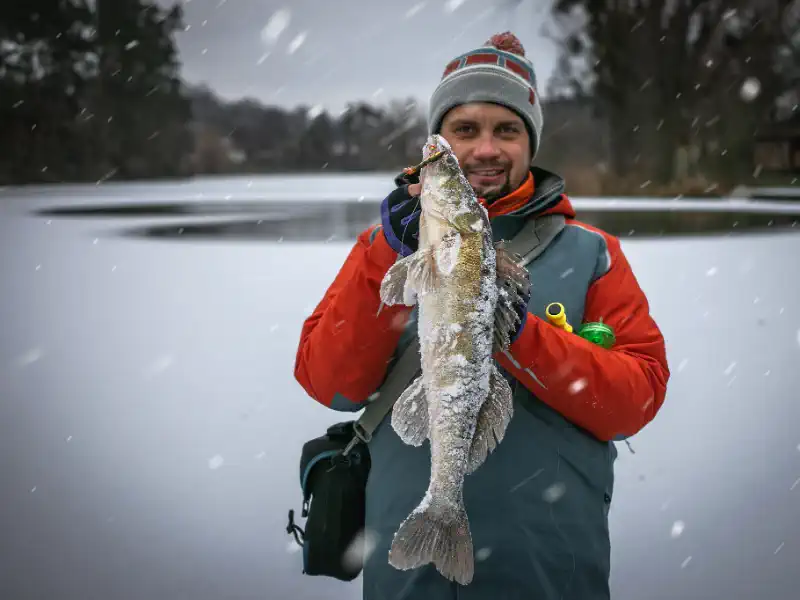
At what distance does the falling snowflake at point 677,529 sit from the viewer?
359cm

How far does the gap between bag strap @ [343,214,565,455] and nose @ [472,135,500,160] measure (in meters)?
0.27

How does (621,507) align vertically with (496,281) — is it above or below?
below

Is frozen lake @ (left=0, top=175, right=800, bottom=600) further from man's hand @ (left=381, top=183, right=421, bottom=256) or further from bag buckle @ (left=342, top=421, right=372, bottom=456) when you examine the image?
man's hand @ (left=381, top=183, right=421, bottom=256)

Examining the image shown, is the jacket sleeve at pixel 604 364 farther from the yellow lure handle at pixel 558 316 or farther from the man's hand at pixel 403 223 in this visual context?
the man's hand at pixel 403 223

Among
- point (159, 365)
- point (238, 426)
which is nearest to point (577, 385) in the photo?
point (238, 426)

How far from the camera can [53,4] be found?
503 inches

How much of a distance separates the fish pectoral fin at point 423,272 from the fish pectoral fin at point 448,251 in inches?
0.7

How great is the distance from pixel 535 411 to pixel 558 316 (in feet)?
1.02

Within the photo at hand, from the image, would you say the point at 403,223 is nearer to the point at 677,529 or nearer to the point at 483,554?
the point at 483,554

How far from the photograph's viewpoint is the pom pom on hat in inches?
97.2

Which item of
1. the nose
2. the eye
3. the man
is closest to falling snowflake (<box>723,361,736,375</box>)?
the man

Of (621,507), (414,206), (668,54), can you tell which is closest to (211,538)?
(621,507)

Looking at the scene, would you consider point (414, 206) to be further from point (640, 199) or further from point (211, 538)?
point (640, 199)

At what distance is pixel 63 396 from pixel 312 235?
22.3 ft
